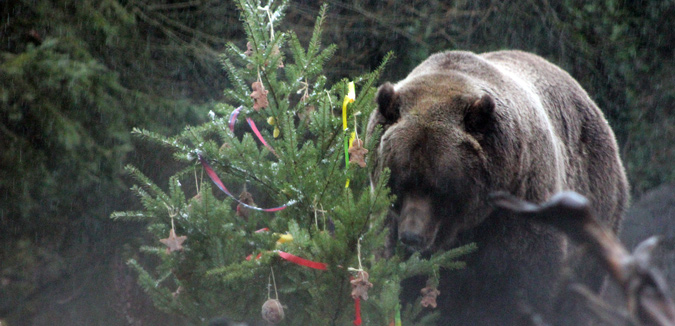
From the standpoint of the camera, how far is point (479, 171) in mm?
2764

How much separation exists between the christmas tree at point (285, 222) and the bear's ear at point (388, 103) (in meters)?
0.05

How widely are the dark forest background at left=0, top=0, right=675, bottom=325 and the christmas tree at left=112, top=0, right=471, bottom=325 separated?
90.1 inches

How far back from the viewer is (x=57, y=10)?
518cm

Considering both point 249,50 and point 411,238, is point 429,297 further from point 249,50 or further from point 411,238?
point 249,50

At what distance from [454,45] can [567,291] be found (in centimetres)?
666

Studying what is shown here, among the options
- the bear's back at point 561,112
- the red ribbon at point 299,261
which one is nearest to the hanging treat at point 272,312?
the red ribbon at point 299,261

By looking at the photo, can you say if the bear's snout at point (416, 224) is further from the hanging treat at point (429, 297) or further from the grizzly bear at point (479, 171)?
the hanging treat at point (429, 297)

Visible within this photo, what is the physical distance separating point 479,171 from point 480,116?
234mm

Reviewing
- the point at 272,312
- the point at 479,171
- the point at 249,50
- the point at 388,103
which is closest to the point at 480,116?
the point at 479,171

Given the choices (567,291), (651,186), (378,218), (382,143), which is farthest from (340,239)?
(651,186)

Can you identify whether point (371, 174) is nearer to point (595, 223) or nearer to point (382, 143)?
point (382, 143)

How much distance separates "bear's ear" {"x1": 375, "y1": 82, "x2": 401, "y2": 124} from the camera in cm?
285

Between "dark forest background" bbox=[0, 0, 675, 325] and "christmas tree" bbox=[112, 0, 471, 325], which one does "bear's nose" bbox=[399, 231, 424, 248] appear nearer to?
"christmas tree" bbox=[112, 0, 471, 325]

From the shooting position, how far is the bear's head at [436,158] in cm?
263
